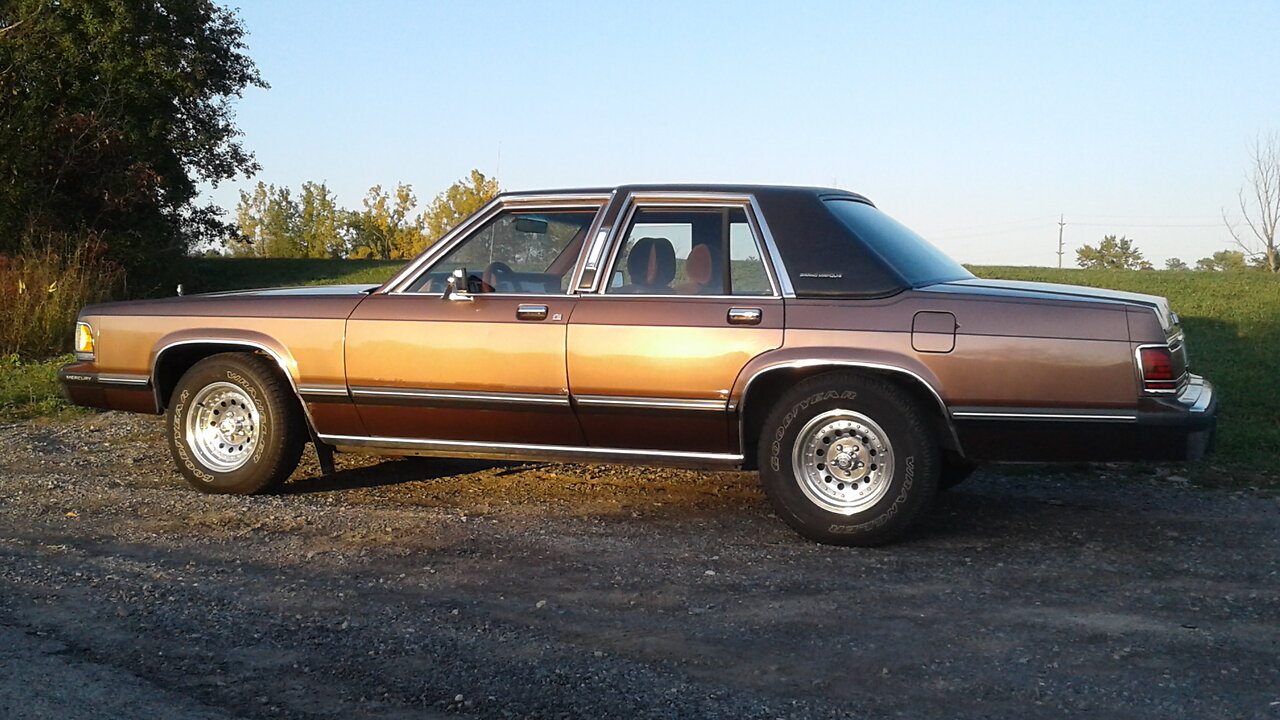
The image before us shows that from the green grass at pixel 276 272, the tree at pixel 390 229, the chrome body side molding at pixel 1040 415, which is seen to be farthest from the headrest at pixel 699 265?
the tree at pixel 390 229

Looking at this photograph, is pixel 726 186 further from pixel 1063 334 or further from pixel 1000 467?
pixel 1000 467

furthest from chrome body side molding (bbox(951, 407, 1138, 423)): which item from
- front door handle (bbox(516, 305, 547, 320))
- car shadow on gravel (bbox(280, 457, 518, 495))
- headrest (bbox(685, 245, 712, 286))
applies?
car shadow on gravel (bbox(280, 457, 518, 495))

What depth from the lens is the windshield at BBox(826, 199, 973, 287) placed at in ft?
17.9

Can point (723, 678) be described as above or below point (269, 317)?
below

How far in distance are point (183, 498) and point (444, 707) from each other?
3.49 meters

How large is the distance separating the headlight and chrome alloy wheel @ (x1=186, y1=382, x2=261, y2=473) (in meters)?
0.83

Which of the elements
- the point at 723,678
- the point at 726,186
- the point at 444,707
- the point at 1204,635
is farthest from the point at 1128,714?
the point at 726,186

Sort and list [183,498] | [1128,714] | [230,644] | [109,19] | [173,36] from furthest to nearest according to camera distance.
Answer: [173,36], [109,19], [183,498], [230,644], [1128,714]

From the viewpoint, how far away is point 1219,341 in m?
15.2

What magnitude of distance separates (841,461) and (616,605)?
1.49 metres

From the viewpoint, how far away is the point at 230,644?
12.5 ft

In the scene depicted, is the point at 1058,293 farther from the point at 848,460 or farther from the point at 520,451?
the point at 520,451

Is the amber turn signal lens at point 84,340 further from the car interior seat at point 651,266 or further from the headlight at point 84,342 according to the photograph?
the car interior seat at point 651,266

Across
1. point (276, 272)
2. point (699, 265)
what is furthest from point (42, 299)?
point (276, 272)
